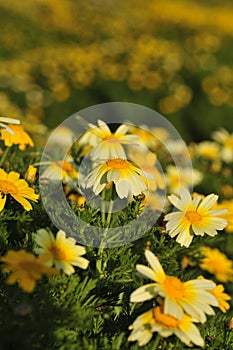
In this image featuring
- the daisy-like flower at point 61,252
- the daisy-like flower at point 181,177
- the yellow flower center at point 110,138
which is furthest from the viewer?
the daisy-like flower at point 181,177

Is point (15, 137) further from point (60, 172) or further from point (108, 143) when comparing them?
point (108, 143)

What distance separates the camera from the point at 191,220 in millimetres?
1378

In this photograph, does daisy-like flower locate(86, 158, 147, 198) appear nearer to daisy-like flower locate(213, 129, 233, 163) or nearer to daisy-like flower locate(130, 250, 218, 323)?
daisy-like flower locate(130, 250, 218, 323)

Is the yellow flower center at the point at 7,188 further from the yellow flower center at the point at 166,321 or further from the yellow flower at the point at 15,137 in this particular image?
the yellow flower center at the point at 166,321

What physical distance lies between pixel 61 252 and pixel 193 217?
0.39 meters

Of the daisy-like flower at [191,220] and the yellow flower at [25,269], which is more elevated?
the yellow flower at [25,269]

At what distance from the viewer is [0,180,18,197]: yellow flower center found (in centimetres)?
139

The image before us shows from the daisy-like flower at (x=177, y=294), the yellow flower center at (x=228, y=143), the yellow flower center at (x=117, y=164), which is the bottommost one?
the yellow flower center at (x=228, y=143)

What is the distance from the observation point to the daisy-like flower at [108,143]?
1.61m

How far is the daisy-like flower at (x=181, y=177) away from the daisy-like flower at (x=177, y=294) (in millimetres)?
1172

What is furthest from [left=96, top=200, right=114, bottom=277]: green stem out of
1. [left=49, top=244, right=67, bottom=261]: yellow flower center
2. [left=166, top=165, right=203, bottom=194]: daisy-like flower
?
[left=166, top=165, right=203, bottom=194]: daisy-like flower

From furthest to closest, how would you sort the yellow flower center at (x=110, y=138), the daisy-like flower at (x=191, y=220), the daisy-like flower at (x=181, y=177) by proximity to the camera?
A: the daisy-like flower at (x=181, y=177) < the yellow flower center at (x=110, y=138) < the daisy-like flower at (x=191, y=220)

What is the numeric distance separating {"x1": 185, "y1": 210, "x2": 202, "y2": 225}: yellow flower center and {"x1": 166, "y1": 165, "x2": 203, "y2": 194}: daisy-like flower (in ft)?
3.00

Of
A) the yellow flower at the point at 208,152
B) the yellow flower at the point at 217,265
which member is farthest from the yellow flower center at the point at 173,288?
the yellow flower at the point at 208,152
